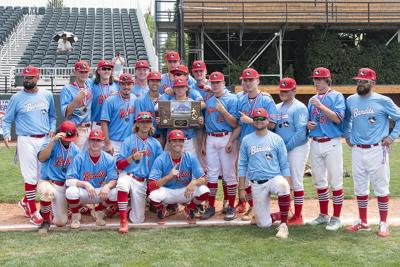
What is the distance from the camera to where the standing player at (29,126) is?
634cm

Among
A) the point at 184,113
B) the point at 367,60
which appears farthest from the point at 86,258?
the point at 367,60

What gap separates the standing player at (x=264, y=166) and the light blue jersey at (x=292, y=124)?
0.89 ft

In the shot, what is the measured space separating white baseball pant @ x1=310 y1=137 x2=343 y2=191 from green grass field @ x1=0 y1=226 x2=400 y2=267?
0.60 m

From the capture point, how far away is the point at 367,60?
2188 cm

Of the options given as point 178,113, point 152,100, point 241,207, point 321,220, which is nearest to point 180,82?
point 178,113

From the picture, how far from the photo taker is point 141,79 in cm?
698

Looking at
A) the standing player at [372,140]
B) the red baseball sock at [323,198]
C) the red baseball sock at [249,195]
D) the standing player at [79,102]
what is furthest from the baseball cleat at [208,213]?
the standing player at [79,102]

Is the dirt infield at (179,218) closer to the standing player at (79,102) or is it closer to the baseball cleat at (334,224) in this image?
the baseball cleat at (334,224)

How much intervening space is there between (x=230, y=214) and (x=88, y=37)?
22.7 metres

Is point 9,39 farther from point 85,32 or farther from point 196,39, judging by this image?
point 196,39

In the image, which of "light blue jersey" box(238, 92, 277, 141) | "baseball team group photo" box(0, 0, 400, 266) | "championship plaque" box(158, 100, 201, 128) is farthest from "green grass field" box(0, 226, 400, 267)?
"championship plaque" box(158, 100, 201, 128)

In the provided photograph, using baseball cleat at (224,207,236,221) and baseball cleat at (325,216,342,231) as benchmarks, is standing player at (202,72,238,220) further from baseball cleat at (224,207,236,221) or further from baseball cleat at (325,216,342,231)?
baseball cleat at (325,216,342,231)

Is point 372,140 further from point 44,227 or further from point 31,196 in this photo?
point 31,196

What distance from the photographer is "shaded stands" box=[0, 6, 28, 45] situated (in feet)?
86.1
